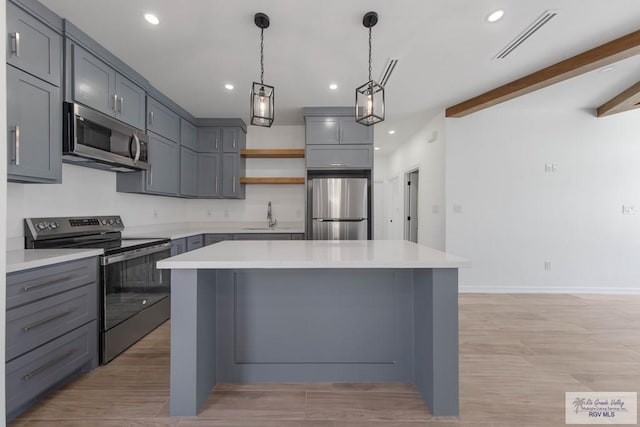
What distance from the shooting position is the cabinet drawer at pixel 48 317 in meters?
1.57

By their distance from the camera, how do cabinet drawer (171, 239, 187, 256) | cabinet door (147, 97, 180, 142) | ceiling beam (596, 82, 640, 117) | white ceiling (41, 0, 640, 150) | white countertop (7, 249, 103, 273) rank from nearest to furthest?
white countertop (7, 249, 103, 273)
white ceiling (41, 0, 640, 150)
cabinet drawer (171, 239, 187, 256)
cabinet door (147, 97, 180, 142)
ceiling beam (596, 82, 640, 117)

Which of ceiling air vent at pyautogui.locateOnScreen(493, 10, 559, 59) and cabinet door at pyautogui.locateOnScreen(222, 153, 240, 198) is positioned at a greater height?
ceiling air vent at pyautogui.locateOnScreen(493, 10, 559, 59)

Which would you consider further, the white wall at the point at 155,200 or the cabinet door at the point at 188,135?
the cabinet door at the point at 188,135

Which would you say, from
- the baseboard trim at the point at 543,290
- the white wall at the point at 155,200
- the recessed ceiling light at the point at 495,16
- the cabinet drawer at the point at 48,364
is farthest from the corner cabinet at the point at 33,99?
the baseboard trim at the point at 543,290

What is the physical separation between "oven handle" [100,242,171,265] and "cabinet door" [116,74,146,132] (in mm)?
1247

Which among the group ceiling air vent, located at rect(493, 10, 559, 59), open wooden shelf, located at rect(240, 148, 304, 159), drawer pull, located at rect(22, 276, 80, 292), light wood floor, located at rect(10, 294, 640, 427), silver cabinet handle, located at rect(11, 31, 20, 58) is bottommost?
light wood floor, located at rect(10, 294, 640, 427)

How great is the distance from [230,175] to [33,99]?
2501 millimetres

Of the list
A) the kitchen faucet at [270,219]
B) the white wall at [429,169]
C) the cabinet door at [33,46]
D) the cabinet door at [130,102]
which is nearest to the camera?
the cabinet door at [33,46]

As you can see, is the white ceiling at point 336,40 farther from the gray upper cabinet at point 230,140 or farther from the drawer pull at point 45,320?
the drawer pull at point 45,320

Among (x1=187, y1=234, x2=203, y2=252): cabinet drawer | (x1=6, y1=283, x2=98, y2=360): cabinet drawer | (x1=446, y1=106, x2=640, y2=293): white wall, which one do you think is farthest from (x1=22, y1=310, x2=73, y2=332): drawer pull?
(x1=446, y1=106, x2=640, y2=293): white wall

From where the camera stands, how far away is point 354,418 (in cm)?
167

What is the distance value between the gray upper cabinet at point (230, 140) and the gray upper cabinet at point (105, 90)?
1.30 m

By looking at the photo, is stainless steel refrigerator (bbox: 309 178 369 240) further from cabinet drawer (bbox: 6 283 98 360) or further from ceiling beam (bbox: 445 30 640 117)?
cabinet drawer (bbox: 6 283 98 360)

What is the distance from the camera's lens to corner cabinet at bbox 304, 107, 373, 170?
4047 millimetres
